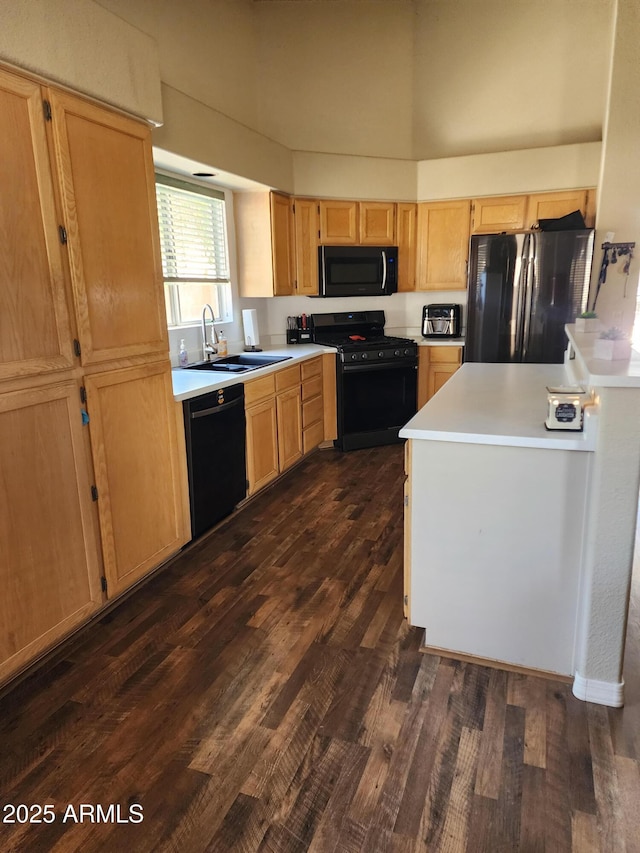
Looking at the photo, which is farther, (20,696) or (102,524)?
(102,524)

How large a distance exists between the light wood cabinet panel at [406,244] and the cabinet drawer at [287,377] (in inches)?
60.9

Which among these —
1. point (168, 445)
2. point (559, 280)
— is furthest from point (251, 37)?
point (168, 445)

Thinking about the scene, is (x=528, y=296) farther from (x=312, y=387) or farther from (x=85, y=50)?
(x=85, y=50)

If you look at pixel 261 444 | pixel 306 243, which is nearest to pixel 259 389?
pixel 261 444

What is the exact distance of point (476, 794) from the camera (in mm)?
1546

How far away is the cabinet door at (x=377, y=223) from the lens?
4.83 metres

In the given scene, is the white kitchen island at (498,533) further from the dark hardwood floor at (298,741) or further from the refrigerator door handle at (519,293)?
the refrigerator door handle at (519,293)

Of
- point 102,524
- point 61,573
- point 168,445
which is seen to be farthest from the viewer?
point 168,445

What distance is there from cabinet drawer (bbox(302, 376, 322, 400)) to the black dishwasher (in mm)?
1003

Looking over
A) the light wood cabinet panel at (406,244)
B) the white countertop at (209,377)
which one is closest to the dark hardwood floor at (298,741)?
the white countertop at (209,377)

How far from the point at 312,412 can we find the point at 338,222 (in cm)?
168

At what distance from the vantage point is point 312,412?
4.54 meters

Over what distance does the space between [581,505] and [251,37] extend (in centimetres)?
439

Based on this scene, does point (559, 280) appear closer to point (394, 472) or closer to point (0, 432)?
point (394, 472)
